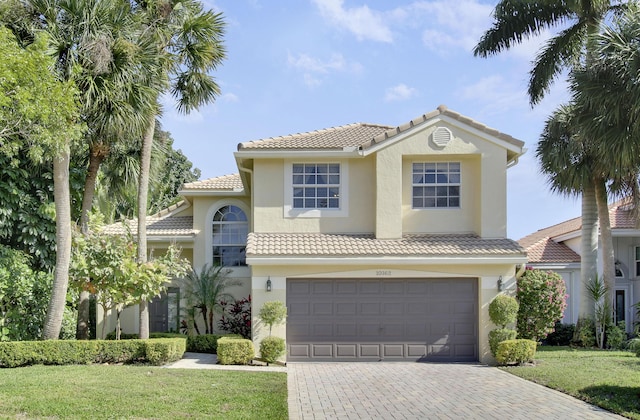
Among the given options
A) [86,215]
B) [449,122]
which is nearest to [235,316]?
[86,215]

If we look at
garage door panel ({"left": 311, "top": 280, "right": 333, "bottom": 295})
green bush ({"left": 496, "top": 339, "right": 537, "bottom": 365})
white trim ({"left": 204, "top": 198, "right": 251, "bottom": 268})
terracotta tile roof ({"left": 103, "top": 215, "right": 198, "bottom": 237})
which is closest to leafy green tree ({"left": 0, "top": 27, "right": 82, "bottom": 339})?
terracotta tile roof ({"left": 103, "top": 215, "right": 198, "bottom": 237})

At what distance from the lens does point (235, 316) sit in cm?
2116

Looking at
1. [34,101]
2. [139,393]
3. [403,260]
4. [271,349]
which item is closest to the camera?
[139,393]

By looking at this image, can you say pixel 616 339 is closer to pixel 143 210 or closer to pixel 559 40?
pixel 559 40

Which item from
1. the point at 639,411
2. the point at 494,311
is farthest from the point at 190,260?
the point at 639,411

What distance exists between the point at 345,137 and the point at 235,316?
707 cm

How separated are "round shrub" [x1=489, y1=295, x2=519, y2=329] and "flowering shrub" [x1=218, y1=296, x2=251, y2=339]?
786 centimetres

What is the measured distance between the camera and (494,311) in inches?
674

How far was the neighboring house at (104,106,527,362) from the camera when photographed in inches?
692

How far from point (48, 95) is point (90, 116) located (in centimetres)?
346

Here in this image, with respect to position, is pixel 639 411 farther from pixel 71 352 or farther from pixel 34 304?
pixel 34 304

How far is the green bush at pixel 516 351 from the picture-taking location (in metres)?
16.5

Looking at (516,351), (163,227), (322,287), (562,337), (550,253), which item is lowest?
(562,337)

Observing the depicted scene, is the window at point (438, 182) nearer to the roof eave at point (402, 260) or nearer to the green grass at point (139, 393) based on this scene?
the roof eave at point (402, 260)
